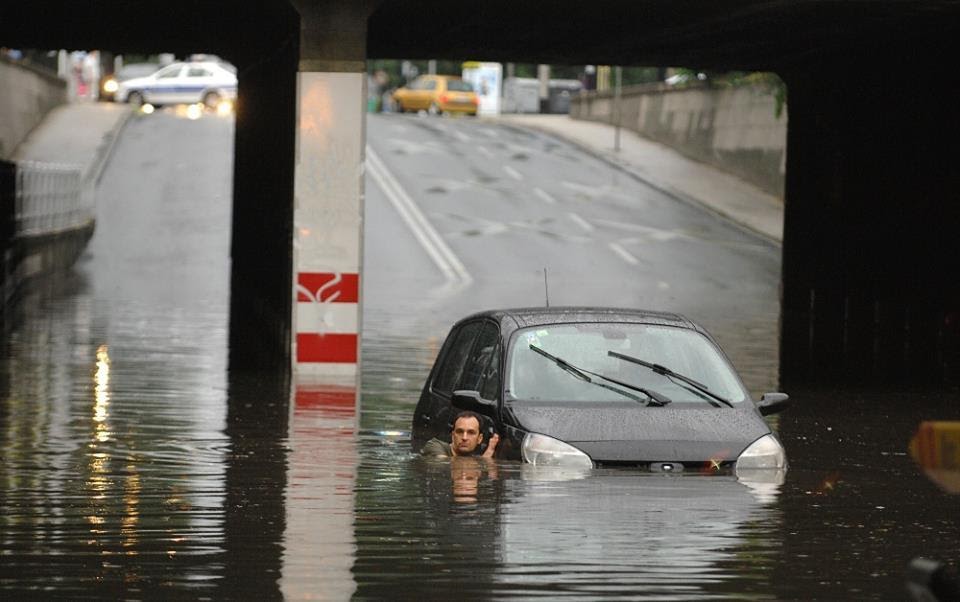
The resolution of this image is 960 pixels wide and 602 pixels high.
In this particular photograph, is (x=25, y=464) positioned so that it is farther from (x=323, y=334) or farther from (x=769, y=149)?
(x=769, y=149)

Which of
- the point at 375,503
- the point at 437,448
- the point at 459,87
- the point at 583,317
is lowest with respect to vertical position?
the point at 375,503

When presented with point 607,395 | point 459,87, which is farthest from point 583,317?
point 459,87

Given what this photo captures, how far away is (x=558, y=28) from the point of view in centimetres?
2495

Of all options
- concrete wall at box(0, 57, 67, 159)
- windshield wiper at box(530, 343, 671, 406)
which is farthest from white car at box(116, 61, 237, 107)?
windshield wiper at box(530, 343, 671, 406)

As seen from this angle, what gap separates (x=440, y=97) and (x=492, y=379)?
225 feet

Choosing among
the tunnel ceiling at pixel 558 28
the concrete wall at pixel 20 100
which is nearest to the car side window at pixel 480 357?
the tunnel ceiling at pixel 558 28

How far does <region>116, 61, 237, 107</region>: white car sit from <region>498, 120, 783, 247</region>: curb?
11453 mm

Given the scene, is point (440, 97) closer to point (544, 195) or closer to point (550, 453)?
point (544, 195)

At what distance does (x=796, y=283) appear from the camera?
29141mm

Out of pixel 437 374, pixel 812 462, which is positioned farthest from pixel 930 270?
pixel 437 374

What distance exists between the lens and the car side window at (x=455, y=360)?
12156 millimetres

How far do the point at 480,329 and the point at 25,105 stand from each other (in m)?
48.2

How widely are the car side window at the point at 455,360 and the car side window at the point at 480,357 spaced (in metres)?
0.12

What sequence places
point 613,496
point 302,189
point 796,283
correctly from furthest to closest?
point 796,283 < point 302,189 < point 613,496
